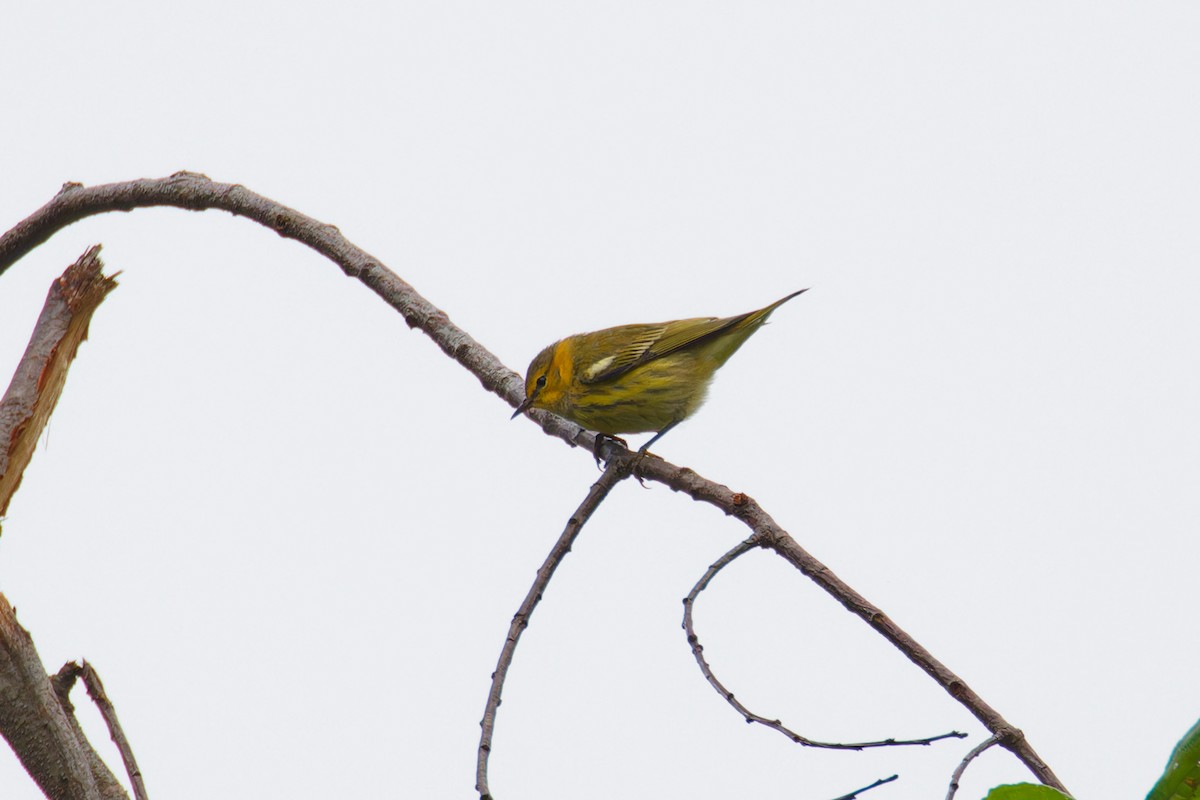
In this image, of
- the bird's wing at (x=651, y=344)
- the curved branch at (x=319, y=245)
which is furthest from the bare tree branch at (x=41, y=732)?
the bird's wing at (x=651, y=344)

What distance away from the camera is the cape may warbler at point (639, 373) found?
6.67m

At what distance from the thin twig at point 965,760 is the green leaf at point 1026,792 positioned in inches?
19.2

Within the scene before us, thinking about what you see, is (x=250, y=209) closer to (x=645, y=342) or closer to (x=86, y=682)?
(x=86, y=682)

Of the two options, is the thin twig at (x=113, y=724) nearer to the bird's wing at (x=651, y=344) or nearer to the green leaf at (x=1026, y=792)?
the green leaf at (x=1026, y=792)

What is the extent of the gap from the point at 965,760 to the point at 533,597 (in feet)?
4.70

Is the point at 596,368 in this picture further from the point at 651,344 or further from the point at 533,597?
the point at 533,597

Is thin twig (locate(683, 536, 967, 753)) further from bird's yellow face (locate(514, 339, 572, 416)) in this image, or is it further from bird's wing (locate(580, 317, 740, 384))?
bird's wing (locate(580, 317, 740, 384))

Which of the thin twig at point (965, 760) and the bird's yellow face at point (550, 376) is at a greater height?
the bird's yellow face at point (550, 376)

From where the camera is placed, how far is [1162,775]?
2.14 m

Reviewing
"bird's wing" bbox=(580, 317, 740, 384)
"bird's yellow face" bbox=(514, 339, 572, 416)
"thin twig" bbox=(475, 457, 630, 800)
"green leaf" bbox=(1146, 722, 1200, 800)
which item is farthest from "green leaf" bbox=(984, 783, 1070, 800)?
"bird's wing" bbox=(580, 317, 740, 384)

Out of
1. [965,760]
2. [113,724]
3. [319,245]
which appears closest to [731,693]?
[965,760]

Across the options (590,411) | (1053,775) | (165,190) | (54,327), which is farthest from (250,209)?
(1053,775)

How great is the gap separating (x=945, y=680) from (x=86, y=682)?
269cm

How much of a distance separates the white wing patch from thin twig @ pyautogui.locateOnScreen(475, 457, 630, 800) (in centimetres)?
268
